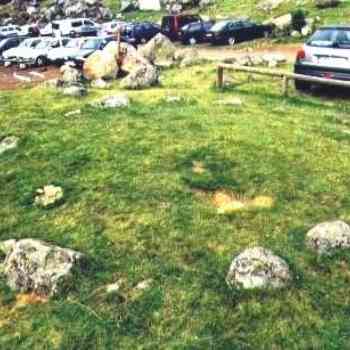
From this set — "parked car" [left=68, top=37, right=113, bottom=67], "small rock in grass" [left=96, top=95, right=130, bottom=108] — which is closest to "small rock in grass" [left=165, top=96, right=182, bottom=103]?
"small rock in grass" [left=96, top=95, right=130, bottom=108]

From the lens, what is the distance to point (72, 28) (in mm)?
50250

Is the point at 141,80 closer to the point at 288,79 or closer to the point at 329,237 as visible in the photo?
the point at 288,79

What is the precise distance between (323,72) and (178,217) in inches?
375

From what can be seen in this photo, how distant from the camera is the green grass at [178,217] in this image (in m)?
7.54

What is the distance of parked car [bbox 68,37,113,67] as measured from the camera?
3288 centimetres

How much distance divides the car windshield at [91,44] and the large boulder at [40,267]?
84.6 ft

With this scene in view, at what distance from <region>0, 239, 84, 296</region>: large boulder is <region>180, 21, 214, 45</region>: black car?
111 feet

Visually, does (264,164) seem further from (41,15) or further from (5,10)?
(5,10)

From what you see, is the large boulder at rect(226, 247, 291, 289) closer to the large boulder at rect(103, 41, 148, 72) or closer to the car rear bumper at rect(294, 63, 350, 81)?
the car rear bumper at rect(294, 63, 350, 81)

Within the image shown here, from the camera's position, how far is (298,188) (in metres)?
11.0

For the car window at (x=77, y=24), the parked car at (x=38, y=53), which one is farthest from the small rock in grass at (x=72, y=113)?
the car window at (x=77, y=24)

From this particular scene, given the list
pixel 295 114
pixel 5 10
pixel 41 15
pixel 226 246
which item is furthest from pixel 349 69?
pixel 5 10

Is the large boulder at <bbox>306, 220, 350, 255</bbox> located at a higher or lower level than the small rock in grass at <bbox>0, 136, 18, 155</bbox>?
higher

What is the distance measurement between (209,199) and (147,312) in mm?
3366
